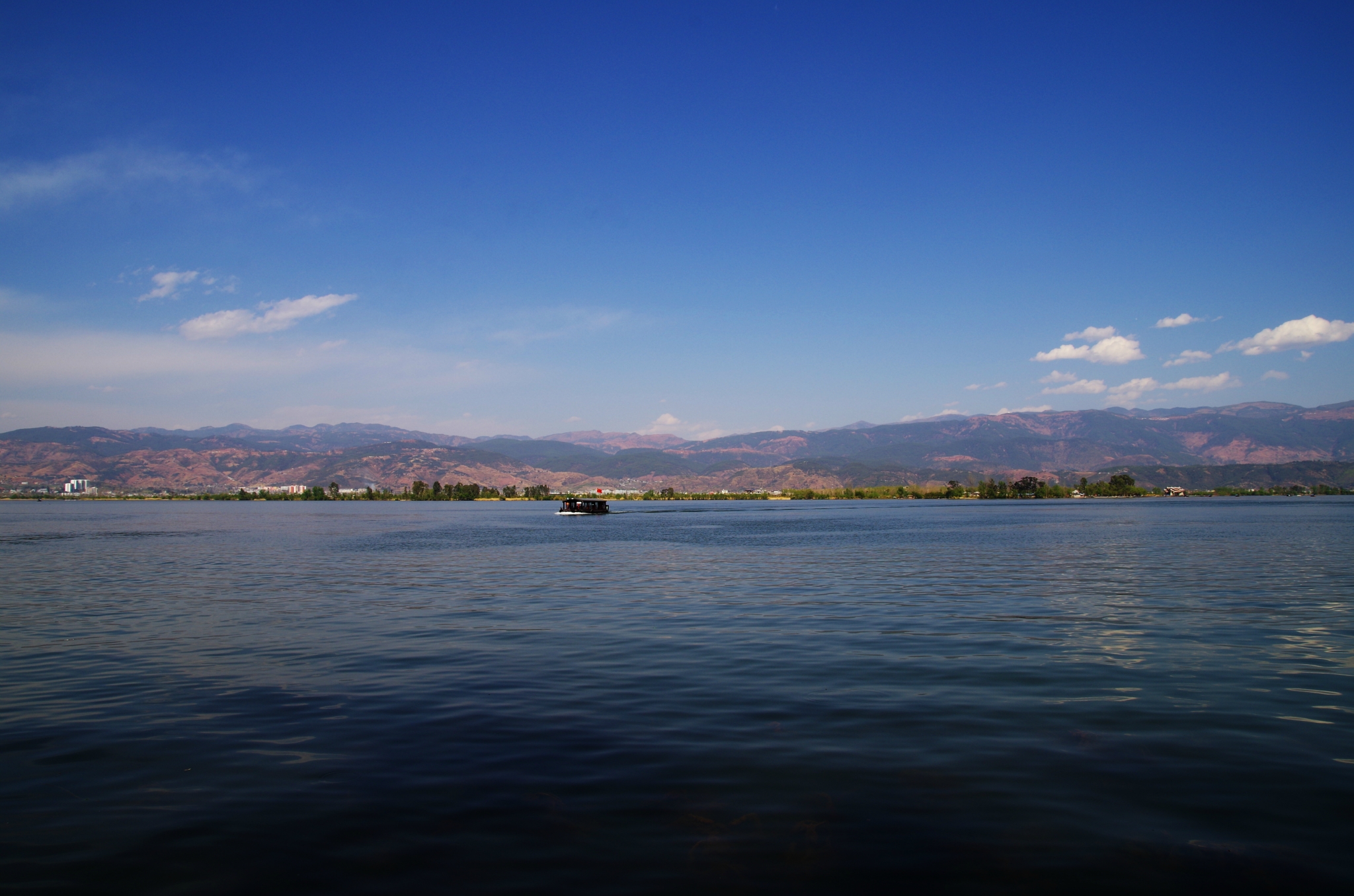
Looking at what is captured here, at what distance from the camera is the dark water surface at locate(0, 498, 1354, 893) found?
1075 centimetres

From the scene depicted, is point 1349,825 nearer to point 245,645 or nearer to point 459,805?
point 459,805

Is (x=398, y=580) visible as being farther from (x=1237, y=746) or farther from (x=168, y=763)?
(x=1237, y=746)

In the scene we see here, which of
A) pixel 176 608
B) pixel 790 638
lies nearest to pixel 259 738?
pixel 790 638

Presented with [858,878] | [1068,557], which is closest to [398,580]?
[858,878]

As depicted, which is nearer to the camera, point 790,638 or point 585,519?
point 790,638

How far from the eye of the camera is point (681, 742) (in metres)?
16.1

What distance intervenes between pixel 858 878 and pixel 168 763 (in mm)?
13255

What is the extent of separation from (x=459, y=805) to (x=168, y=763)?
6838mm

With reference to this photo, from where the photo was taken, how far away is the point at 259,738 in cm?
1662

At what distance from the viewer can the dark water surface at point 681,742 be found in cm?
1075

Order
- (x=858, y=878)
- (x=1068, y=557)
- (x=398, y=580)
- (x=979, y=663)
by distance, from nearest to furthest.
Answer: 1. (x=858, y=878)
2. (x=979, y=663)
3. (x=398, y=580)
4. (x=1068, y=557)

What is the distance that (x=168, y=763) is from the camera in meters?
15.1

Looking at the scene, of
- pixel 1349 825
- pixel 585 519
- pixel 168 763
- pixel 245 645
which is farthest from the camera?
pixel 585 519

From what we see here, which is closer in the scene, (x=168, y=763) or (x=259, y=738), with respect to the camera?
(x=168, y=763)
